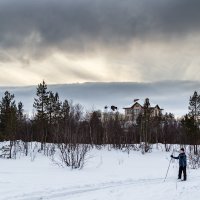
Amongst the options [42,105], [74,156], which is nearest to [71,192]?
[74,156]

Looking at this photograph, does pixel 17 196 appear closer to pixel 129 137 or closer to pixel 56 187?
pixel 56 187

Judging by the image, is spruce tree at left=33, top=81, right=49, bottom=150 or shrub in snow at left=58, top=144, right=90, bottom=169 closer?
shrub in snow at left=58, top=144, right=90, bottom=169

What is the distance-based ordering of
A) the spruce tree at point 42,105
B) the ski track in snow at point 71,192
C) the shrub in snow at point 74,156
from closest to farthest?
1. the ski track in snow at point 71,192
2. the shrub in snow at point 74,156
3. the spruce tree at point 42,105

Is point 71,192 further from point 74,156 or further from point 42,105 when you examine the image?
point 42,105

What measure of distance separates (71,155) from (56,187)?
26.6ft

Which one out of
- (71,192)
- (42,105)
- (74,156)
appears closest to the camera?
(71,192)

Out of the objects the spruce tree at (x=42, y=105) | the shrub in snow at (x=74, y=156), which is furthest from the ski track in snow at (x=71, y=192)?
the spruce tree at (x=42, y=105)

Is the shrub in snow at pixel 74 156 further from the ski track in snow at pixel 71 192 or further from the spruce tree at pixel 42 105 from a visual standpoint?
the spruce tree at pixel 42 105

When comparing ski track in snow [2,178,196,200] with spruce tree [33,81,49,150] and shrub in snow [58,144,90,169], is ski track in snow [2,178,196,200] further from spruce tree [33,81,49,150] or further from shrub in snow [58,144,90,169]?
spruce tree [33,81,49,150]

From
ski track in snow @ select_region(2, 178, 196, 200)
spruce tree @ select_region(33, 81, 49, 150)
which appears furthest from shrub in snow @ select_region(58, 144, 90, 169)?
spruce tree @ select_region(33, 81, 49, 150)

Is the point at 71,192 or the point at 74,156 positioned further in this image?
the point at 74,156

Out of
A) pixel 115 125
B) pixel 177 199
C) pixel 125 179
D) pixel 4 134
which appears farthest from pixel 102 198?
pixel 115 125

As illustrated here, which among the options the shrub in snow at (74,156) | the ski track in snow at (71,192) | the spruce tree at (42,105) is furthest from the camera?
the spruce tree at (42,105)

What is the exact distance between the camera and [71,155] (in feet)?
76.4
